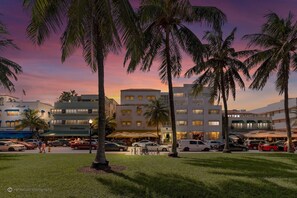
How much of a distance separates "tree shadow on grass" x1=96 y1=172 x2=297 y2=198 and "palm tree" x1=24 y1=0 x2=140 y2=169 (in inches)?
154

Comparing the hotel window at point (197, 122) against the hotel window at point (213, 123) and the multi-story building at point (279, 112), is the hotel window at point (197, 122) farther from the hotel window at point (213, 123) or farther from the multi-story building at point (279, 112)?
the multi-story building at point (279, 112)

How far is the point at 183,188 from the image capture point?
39.0ft

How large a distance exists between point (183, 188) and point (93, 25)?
32.9ft

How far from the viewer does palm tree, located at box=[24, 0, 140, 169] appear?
1351 cm

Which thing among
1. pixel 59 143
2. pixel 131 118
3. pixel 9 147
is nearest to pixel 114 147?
pixel 9 147

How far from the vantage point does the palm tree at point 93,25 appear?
532 inches

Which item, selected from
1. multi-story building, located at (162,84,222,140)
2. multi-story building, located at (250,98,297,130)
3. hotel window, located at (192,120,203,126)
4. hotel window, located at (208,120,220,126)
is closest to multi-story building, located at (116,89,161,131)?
multi-story building, located at (162,84,222,140)

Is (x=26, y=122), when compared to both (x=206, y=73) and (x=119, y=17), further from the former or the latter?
(x=119, y=17)

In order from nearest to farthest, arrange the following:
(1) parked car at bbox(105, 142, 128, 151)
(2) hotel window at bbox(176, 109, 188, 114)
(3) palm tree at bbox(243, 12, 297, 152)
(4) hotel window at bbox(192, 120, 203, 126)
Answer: (3) palm tree at bbox(243, 12, 297, 152) < (1) parked car at bbox(105, 142, 128, 151) < (4) hotel window at bbox(192, 120, 203, 126) < (2) hotel window at bbox(176, 109, 188, 114)

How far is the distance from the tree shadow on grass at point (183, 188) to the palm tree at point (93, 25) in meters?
3.90

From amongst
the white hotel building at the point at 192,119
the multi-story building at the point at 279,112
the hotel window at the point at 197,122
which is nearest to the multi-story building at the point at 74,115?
the white hotel building at the point at 192,119

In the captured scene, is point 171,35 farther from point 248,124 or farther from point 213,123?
point 248,124

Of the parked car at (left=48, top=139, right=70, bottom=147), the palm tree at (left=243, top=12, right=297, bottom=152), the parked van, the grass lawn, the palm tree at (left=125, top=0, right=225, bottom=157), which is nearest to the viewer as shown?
the grass lawn

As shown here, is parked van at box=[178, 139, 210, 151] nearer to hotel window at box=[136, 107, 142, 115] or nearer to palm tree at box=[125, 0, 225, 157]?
palm tree at box=[125, 0, 225, 157]
